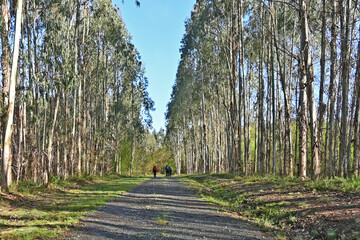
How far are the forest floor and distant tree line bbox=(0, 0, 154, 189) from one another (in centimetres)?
790

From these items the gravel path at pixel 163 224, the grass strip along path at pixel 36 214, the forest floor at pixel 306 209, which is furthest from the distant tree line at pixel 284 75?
the grass strip along path at pixel 36 214

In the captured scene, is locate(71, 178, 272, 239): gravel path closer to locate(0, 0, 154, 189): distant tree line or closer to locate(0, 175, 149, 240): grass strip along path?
locate(0, 175, 149, 240): grass strip along path

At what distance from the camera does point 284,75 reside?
65.0ft

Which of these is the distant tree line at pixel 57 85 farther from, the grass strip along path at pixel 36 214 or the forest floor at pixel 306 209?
the forest floor at pixel 306 209

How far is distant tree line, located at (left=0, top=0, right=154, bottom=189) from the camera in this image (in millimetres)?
12586

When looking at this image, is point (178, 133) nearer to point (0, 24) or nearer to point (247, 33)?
point (247, 33)

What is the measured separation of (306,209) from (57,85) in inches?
436

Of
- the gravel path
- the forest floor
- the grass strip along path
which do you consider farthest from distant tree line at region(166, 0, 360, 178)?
the grass strip along path

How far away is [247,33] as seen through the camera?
84.7ft

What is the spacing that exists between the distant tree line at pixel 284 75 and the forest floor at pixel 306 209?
2.22m

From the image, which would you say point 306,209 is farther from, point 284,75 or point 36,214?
point 284,75

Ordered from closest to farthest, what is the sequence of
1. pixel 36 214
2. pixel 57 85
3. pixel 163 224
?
1. pixel 163 224
2. pixel 36 214
3. pixel 57 85

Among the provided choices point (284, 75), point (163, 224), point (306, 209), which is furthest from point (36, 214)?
point (284, 75)

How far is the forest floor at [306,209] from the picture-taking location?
6047mm
